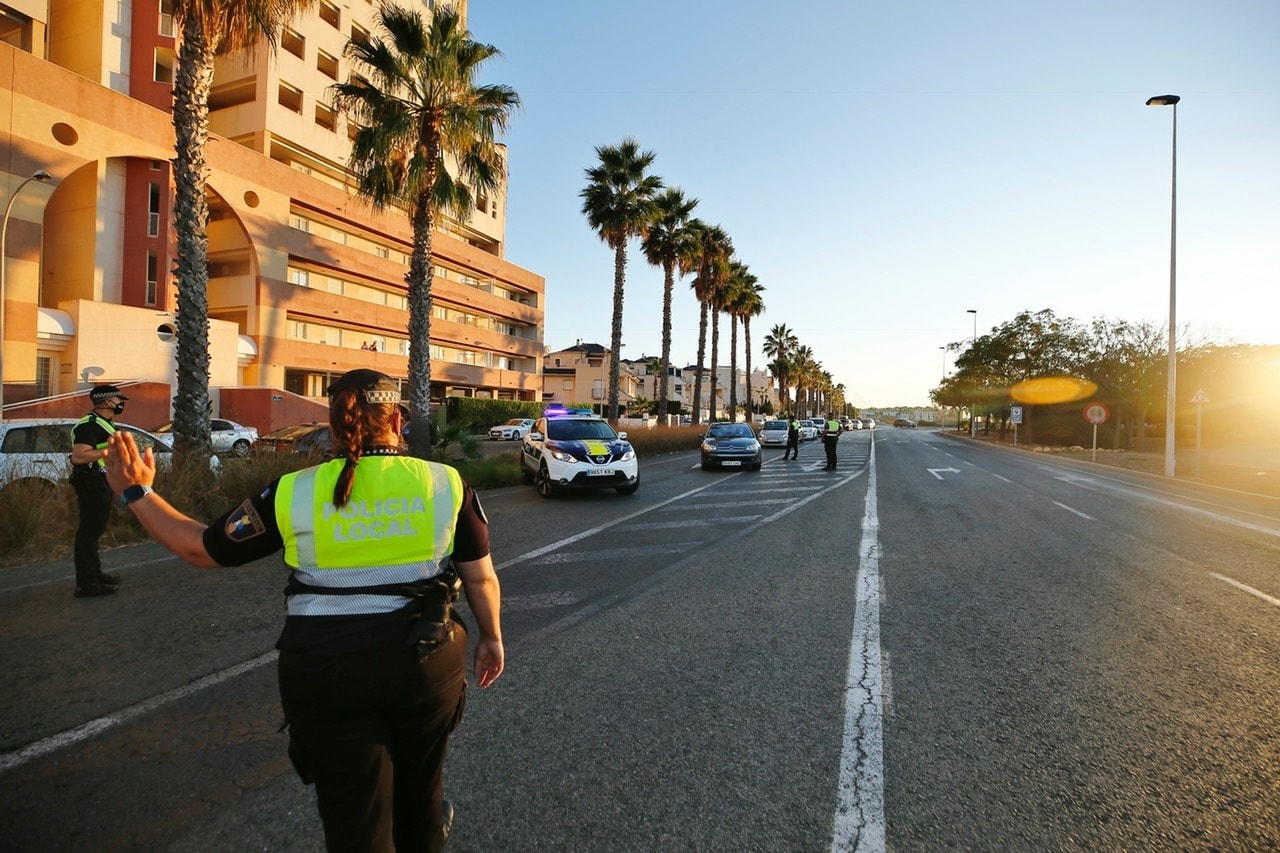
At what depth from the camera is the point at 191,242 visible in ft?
35.7

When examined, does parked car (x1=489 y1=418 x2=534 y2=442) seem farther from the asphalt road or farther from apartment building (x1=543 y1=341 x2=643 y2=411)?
apartment building (x1=543 y1=341 x2=643 y2=411)

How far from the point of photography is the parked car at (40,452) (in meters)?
8.43

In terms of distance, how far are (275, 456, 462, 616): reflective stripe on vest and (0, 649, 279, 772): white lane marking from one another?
8.23 ft

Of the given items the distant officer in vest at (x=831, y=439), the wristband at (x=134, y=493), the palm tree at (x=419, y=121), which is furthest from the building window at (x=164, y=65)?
the wristband at (x=134, y=493)

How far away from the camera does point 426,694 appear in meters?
1.83

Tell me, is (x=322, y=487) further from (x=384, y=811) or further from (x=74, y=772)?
(x=74, y=772)

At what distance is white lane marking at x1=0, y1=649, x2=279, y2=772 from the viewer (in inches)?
123

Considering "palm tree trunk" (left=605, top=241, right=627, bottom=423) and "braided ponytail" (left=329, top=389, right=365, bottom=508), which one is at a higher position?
"palm tree trunk" (left=605, top=241, right=627, bottom=423)

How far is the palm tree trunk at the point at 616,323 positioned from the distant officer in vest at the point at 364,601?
2509cm

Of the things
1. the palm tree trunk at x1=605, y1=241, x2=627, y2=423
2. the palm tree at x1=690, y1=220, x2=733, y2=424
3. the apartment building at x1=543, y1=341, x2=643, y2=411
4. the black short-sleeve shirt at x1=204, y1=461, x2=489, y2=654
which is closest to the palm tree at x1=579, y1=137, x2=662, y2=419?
the palm tree trunk at x1=605, y1=241, x2=627, y2=423

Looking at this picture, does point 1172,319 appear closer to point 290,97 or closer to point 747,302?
point 747,302

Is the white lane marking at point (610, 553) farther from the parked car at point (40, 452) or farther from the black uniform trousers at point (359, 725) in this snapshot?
the black uniform trousers at point (359, 725)

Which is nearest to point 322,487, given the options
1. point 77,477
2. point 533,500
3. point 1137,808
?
point 1137,808

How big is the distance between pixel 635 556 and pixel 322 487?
5.99 meters
